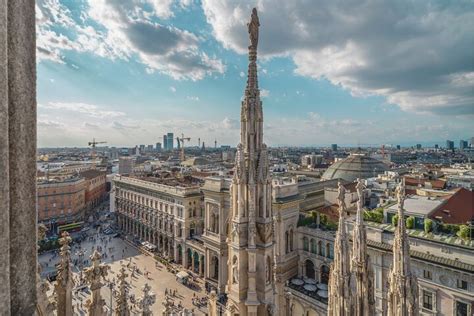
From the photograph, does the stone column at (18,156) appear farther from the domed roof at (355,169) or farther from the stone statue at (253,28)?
the domed roof at (355,169)

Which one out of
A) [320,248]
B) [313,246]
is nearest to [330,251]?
[320,248]

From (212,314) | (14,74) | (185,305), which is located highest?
(14,74)

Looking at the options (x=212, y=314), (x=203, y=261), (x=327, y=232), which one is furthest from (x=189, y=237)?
(x=212, y=314)

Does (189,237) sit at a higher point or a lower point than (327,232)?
lower

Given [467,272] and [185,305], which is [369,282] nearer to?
[467,272]

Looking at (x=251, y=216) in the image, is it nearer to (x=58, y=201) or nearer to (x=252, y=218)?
(x=252, y=218)

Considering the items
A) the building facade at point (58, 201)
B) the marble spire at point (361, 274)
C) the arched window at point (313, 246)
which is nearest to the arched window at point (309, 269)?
the arched window at point (313, 246)
